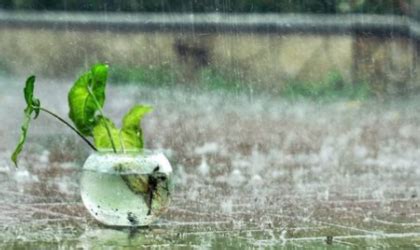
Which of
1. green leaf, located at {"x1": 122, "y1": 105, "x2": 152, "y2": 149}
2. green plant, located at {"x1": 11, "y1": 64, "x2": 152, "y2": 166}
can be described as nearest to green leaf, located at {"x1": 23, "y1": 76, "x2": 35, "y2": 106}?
green plant, located at {"x1": 11, "y1": 64, "x2": 152, "y2": 166}

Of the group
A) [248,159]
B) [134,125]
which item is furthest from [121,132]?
[248,159]

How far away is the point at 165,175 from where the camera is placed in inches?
44.9

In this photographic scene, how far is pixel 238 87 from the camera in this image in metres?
2.02

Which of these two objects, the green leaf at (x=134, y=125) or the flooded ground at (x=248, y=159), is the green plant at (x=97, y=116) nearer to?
the green leaf at (x=134, y=125)

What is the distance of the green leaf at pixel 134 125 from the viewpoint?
1.18 m

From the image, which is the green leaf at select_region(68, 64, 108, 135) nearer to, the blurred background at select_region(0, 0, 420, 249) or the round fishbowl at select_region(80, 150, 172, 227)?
the round fishbowl at select_region(80, 150, 172, 227)

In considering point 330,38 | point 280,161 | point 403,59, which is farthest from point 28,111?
point 403,59

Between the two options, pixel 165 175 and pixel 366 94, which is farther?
pixel 366 94

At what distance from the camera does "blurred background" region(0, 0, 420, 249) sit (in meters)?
1.88

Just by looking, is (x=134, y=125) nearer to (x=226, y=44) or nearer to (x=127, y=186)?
(x=127, y=186)

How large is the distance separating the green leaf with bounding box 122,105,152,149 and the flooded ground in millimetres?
136

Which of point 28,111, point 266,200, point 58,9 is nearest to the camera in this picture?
point 28,111

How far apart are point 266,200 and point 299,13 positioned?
0.59m

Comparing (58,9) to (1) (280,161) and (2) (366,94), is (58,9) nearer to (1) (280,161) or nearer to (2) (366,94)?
(1) (280,161)
